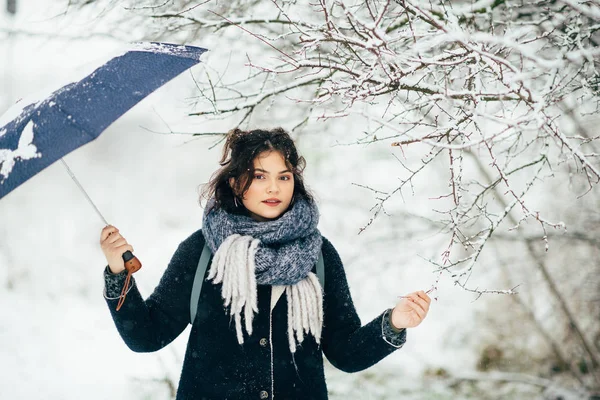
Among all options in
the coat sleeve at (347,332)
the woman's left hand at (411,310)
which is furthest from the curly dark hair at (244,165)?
the woman's left hand at (411,310)

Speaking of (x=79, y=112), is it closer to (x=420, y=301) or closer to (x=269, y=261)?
(x=269, y=261)

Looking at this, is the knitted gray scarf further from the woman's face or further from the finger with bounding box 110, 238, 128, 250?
the finger with bounding box 110, 238, 128, 250

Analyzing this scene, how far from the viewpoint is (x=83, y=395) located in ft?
14.0

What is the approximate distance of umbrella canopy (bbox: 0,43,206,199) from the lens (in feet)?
5.10

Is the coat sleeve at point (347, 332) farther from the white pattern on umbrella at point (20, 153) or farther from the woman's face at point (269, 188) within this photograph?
the white pattern on umbrella at point (20, 153)

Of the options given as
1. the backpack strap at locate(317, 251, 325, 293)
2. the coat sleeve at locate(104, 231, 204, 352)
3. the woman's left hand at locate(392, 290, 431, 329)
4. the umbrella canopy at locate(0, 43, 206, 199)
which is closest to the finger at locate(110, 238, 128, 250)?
the coat sleeve at locate(104, 231, 204, 352)

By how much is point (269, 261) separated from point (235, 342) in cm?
36

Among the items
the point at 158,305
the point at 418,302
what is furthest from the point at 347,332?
the point at 158,305

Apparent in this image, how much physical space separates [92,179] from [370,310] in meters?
7.02

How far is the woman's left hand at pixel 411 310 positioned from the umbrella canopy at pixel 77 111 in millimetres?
1204

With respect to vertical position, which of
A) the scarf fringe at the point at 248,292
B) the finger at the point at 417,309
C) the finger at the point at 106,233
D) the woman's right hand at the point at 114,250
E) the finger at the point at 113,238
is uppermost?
Answer: the finger at the point at 106,233

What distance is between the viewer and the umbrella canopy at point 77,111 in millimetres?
1554

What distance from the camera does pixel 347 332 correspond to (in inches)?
82.9

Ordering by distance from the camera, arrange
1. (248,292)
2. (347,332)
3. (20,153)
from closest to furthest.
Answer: (20,153) → (248,292) → (347,332)
